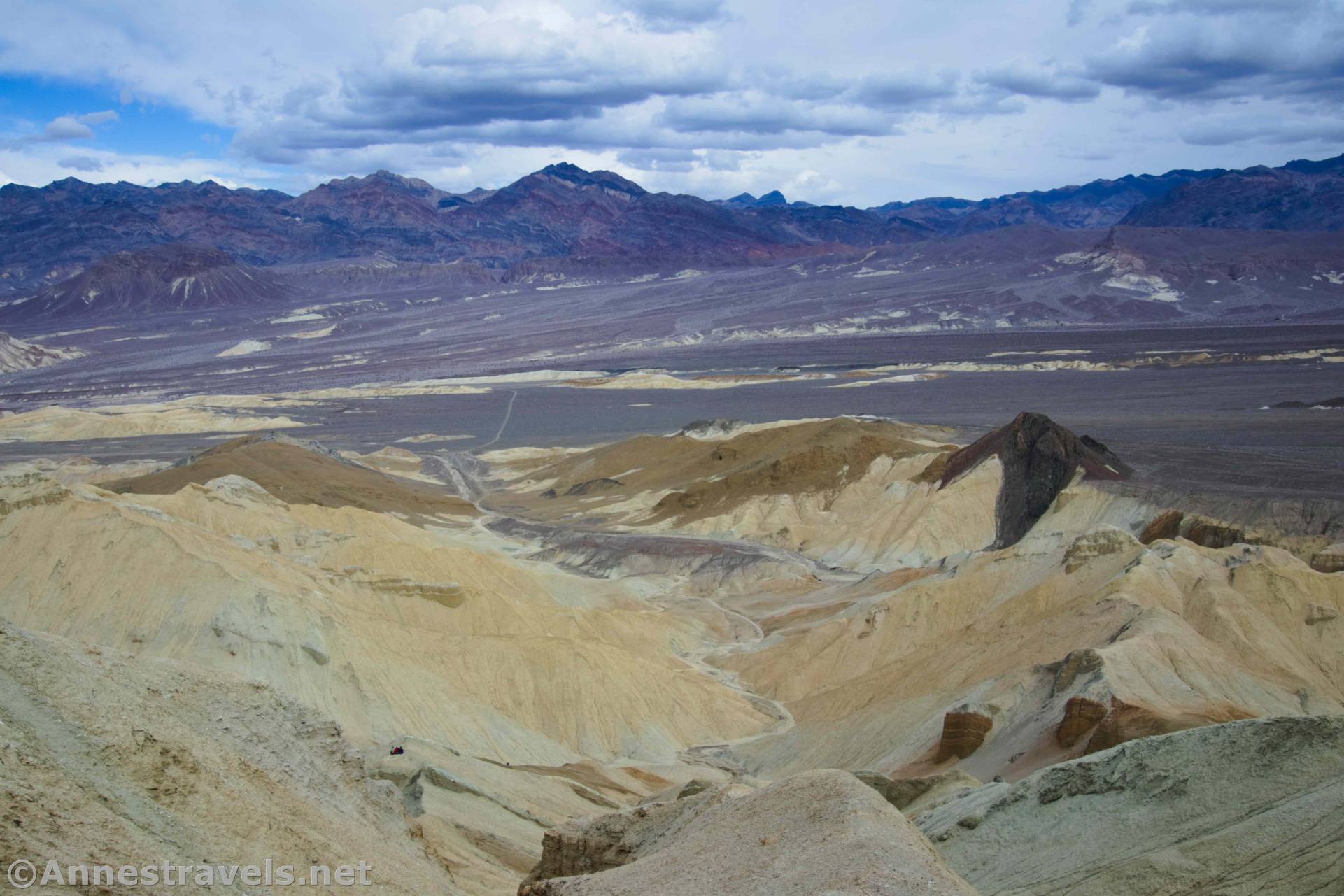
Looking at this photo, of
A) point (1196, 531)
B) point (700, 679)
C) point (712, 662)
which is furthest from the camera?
point (1196, 531)

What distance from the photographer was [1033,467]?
180ft

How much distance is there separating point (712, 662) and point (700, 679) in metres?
4.22

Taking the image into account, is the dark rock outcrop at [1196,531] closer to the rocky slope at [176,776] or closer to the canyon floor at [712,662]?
the canyon floor at [712,662]

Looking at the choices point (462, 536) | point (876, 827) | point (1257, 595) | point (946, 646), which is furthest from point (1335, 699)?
point (462, 536)

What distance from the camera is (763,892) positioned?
12.3 meters

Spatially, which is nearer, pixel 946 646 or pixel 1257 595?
pixel 1257 595

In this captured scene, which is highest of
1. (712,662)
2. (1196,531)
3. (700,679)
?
(1196,531)

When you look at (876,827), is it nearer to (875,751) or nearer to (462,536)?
(875,751)

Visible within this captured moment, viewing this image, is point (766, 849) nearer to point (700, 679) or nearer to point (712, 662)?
point (700, 679)

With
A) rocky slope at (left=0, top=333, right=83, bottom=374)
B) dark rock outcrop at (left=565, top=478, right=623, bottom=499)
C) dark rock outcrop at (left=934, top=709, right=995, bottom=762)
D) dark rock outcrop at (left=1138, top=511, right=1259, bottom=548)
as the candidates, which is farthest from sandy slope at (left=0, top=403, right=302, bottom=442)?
dark rock outcrop at (left=934, top=709, right=995, bottom=762)

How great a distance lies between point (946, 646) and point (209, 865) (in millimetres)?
24442

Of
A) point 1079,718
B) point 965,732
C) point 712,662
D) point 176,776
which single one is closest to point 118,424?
point 712,662

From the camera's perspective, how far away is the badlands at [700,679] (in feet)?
44.7

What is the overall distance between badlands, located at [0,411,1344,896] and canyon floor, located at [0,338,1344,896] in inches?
3.2
